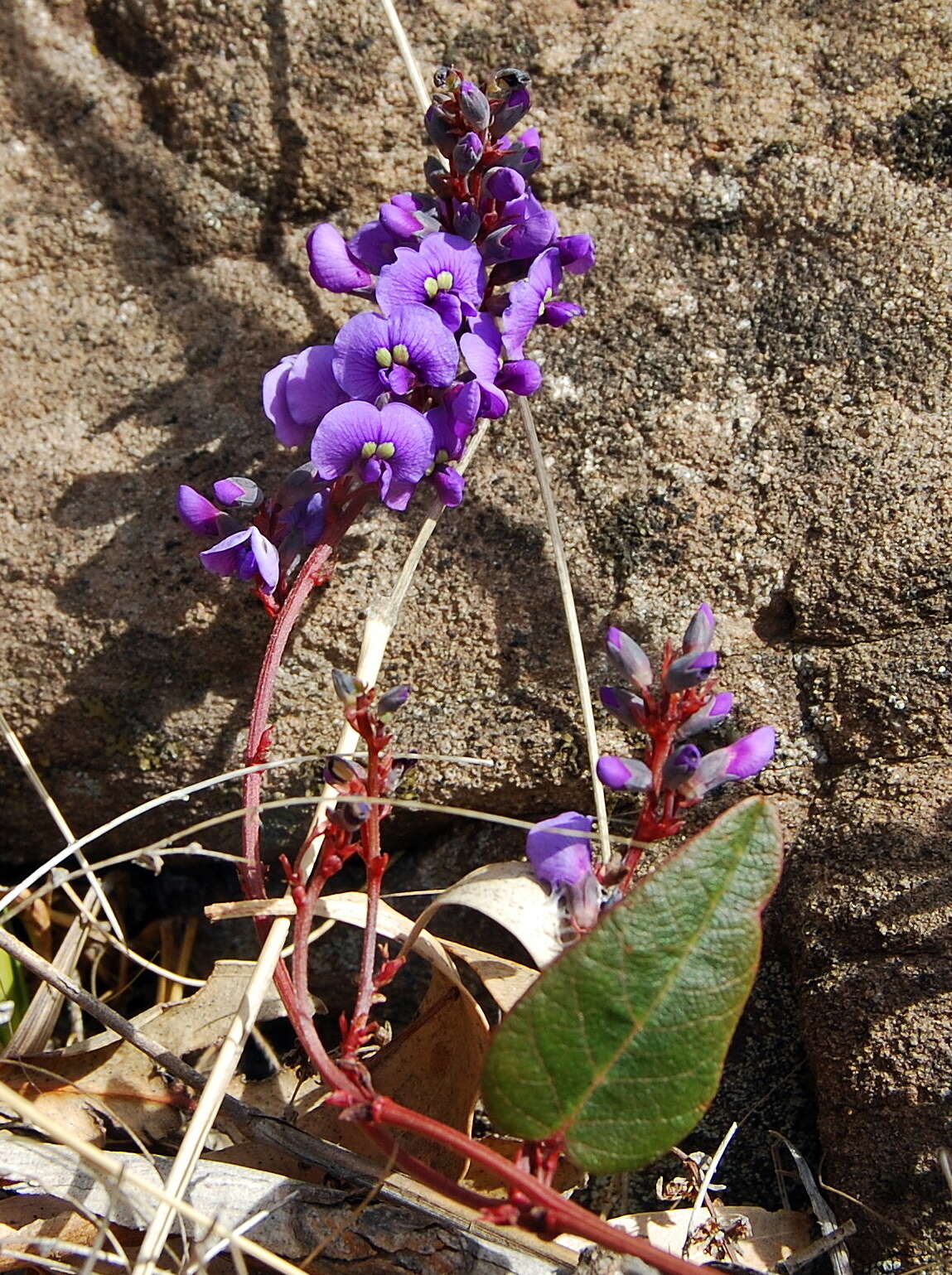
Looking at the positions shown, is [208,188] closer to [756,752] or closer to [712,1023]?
[756,752]

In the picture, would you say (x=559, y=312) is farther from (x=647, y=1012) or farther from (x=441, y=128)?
(x=647, y=1012)

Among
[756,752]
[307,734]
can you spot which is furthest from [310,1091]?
[756,752]

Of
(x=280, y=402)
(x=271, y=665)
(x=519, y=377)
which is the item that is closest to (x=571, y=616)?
(x=519, y=377)

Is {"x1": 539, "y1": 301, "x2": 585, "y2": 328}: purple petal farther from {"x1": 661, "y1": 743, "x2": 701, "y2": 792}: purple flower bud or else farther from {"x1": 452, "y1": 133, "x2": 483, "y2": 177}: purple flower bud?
{"x1": 661, "y1": 743, "x2": 701, "y2": 792}: purple flower bud

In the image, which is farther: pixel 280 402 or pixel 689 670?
pixel 280 402

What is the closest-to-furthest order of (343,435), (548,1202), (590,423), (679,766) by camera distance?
(548,1202)
(679,766)
(343,435)
(590,423)

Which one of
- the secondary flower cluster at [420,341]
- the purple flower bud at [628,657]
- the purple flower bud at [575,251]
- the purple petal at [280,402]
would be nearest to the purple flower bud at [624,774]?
the purple flower bud at [628,657]

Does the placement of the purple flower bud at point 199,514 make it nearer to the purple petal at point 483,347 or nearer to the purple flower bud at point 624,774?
the purple petal at point 483,347
